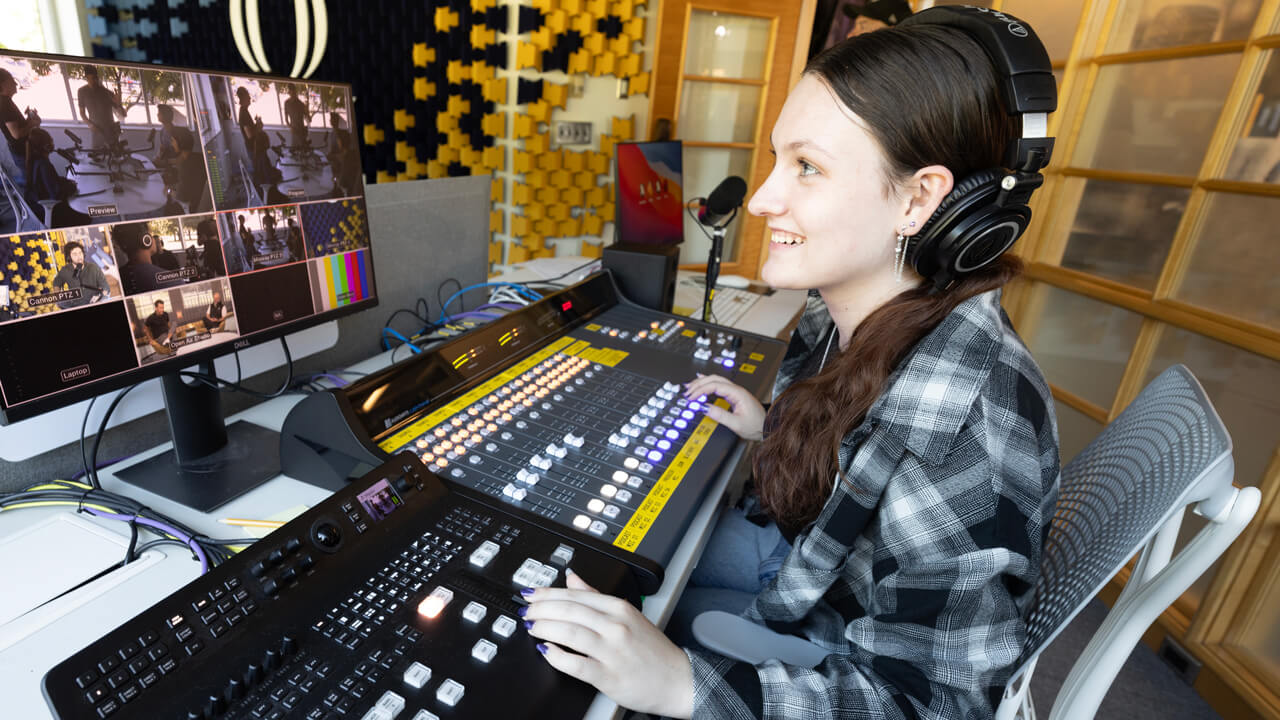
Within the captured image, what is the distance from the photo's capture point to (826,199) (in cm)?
→ 75

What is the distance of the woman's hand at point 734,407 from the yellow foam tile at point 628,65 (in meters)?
2.37

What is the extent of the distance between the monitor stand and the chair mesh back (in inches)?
37.4

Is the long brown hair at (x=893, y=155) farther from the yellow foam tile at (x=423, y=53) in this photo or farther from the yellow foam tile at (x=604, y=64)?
the yellow foam tile at (x=423, y=53)

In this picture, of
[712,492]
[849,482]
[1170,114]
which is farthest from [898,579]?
[1170,114]

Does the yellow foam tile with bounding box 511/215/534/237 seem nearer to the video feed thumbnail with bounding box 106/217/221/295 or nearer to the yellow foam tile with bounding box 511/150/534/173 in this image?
the yellow foam tile with bounding box 511/150/534/173

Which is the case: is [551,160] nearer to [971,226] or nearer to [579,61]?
[579,61]

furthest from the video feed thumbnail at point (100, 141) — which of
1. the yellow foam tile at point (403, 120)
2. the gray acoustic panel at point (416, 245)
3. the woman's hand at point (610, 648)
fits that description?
the yellow foam tile at point (403, 120)

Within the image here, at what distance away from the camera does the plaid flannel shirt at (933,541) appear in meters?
0.62

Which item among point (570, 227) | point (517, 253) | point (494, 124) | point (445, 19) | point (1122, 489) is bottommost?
point (517, 253)

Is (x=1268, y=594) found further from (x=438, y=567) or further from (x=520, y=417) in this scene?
(x=438, y=567)

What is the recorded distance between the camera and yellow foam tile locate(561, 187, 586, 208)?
10.3 feet

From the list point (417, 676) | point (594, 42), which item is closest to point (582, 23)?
point (594, 42)

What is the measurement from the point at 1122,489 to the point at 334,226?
3.44 ft

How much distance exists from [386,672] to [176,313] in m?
0.51
